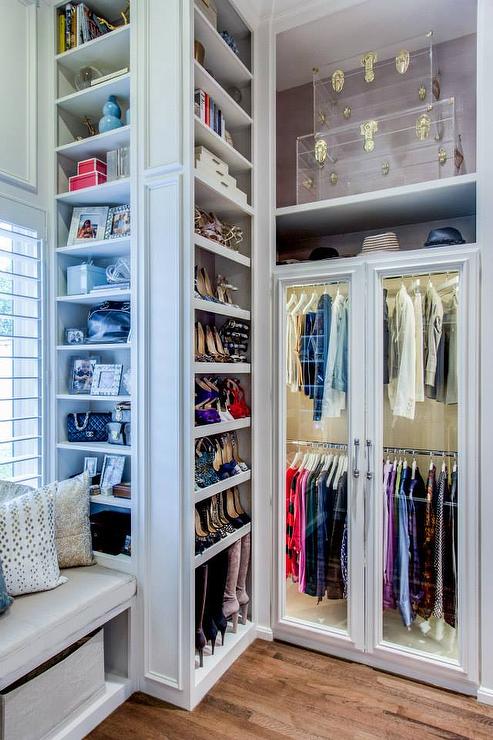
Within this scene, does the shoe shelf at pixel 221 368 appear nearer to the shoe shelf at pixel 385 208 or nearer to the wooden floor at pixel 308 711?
the shoe shelf at pixel 385 208

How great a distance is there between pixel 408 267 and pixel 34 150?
71.9 inches

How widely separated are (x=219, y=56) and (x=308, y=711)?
2.95 metres

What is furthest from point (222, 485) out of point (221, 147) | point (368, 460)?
point (221, 147)

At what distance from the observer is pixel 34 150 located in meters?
2.10

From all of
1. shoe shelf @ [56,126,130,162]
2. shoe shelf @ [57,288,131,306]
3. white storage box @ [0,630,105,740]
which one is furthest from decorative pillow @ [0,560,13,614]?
shoe shelf @ [56,126,130,162]

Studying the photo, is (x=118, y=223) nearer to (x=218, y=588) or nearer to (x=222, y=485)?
(x=222, y=485)

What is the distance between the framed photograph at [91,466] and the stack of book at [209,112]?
66.0 inches

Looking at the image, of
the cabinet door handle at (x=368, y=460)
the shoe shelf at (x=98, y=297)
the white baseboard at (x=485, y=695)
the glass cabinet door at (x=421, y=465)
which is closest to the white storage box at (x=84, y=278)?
the shoe shelf at (x=98, y=297)

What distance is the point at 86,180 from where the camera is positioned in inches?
84.3

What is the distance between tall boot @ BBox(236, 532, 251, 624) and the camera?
2271mm

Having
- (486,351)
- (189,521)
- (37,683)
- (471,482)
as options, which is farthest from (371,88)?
(37,683)

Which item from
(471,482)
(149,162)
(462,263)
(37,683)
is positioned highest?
(149,162)

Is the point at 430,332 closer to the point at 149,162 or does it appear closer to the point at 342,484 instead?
the point at 342,484

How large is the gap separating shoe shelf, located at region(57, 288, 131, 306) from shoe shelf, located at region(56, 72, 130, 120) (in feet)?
3.03
